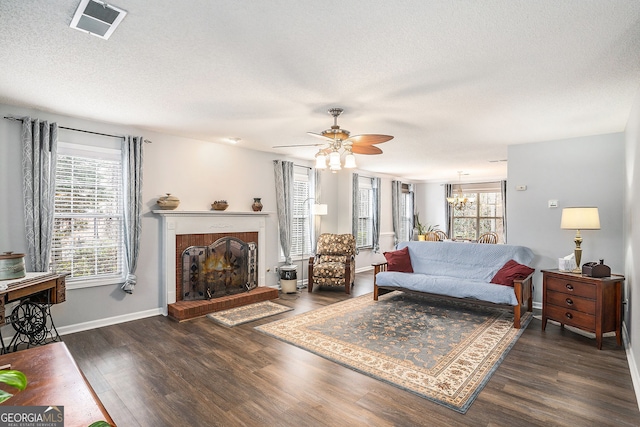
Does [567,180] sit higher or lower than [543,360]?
higher

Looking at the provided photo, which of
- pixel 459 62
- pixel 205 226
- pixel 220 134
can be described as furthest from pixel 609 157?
pixel 205 226

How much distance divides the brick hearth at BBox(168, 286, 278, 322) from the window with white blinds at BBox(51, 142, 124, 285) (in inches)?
34.5

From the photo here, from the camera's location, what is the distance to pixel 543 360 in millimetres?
3172

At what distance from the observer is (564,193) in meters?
A: 4.75

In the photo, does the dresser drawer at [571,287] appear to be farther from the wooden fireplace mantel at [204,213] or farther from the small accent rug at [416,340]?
the wooden fireplace mantel at [204,213]

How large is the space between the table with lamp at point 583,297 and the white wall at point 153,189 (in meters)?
4.22

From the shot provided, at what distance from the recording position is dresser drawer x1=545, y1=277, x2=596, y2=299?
3.56 m

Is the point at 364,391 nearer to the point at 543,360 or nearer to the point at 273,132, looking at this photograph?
the point at 543,360

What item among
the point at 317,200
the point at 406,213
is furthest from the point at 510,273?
the point at 406,213

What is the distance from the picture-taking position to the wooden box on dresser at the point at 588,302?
346 cm

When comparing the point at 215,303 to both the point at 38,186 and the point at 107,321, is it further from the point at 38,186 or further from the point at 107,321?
the point at 38,186

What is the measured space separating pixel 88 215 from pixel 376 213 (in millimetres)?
6178

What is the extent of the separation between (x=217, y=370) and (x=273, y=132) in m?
2.97

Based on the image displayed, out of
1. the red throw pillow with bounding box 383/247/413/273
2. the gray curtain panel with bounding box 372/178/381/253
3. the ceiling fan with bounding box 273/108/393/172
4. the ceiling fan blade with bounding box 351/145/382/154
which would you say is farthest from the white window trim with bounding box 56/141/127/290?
the gray curtain panel with bounding box 372/178/381/253
